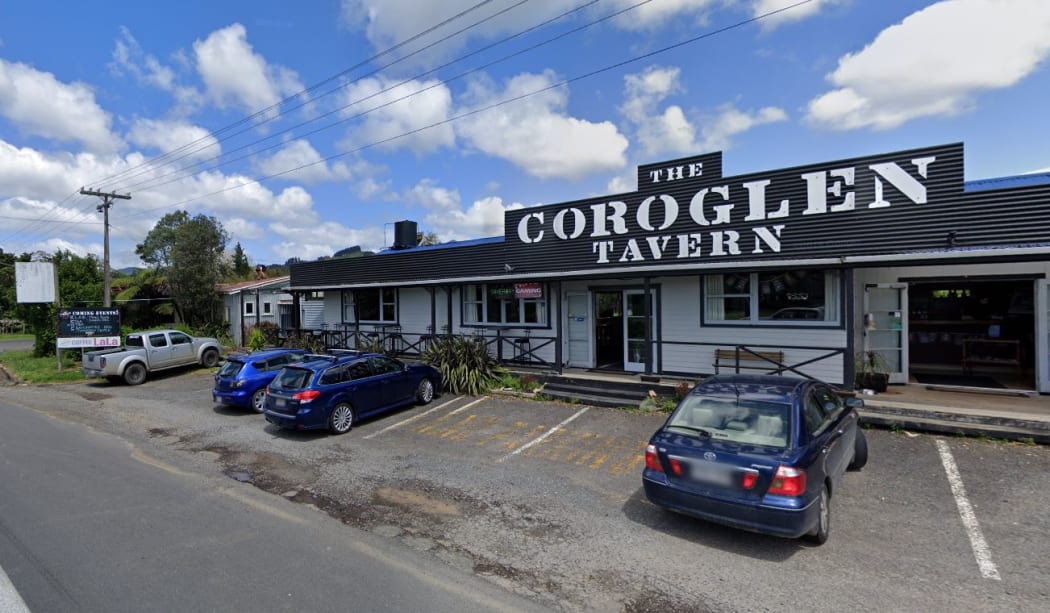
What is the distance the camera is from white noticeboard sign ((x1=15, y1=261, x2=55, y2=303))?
21.8 metres

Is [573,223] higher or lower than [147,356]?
higher

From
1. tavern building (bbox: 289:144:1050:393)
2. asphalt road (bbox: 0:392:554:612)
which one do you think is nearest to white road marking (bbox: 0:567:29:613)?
asphalt road (bbox: 0:392:554:612)

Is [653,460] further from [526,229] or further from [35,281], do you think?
[35,281]

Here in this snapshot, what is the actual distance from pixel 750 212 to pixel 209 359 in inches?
752

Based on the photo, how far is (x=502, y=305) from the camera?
15234 mm

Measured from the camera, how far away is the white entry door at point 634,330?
1270cm

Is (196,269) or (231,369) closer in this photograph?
(231,369)

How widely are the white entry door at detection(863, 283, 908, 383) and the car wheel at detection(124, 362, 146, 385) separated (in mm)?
20626

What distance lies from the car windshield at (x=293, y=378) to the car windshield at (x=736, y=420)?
6882 millimetres

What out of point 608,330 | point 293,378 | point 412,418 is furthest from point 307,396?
point 608,330

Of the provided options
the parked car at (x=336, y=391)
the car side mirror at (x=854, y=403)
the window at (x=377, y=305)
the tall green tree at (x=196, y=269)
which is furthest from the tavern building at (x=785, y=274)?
the tall green tree at (x=196, y=269)

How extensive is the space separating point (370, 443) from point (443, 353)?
4161 mm

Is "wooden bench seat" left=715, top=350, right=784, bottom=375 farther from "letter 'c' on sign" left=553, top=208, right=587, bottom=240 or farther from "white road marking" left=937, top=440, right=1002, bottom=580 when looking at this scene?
"letter 'c' on sign" left=553, top=208, right=587, bottom=240

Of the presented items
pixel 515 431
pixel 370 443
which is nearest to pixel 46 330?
pixel 370 443
